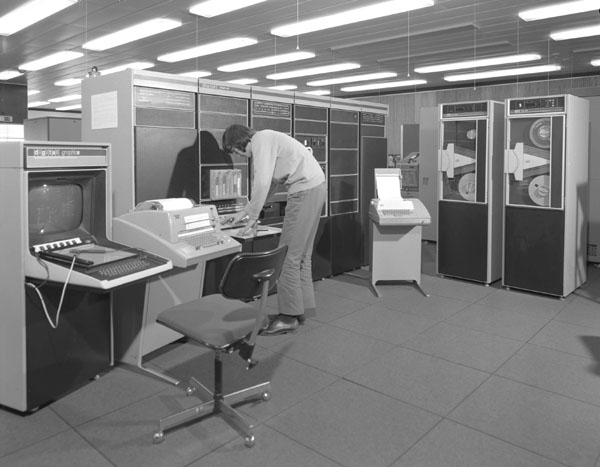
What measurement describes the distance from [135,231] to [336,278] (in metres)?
3.04

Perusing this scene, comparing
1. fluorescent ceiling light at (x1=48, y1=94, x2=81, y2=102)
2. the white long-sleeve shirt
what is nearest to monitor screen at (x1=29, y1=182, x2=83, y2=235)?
the white long-sleeve shirt

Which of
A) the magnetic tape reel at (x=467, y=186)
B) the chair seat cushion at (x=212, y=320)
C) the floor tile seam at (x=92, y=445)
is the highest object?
the magnetic tape reel at (x=467, y=186)

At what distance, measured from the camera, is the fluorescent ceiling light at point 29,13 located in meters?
5.62

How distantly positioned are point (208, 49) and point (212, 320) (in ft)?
20.4

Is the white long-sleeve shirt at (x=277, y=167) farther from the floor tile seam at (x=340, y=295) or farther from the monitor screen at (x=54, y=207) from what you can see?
the floor tile seam at (x=340, y=295)

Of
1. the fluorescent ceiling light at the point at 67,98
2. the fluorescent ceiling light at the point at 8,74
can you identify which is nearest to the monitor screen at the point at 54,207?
the fluorescent ceiling light at the point at 8,74

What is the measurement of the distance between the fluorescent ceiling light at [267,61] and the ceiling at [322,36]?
20cm

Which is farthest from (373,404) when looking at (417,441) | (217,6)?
(217,6)

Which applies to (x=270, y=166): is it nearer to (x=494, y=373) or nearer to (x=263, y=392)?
(x=263, y=392)

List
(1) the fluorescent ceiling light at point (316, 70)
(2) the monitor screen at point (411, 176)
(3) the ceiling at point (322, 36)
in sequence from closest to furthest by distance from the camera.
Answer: (3) the ceiling at point (322, 36) < (2) the monitor screen at point (411, 176) < (1) the fluorescent ceiling light at point (316, 70)

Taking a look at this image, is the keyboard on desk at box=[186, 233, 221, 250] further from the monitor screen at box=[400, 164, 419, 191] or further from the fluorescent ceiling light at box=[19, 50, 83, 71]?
the fluorescent ceiling light at box=[19, 50, 83, 71]

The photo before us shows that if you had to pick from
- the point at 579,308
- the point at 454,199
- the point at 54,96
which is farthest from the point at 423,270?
the point at 54,96

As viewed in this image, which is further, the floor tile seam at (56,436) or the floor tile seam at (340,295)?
the floor tile seam at (340,295)

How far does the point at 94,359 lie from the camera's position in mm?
3207
